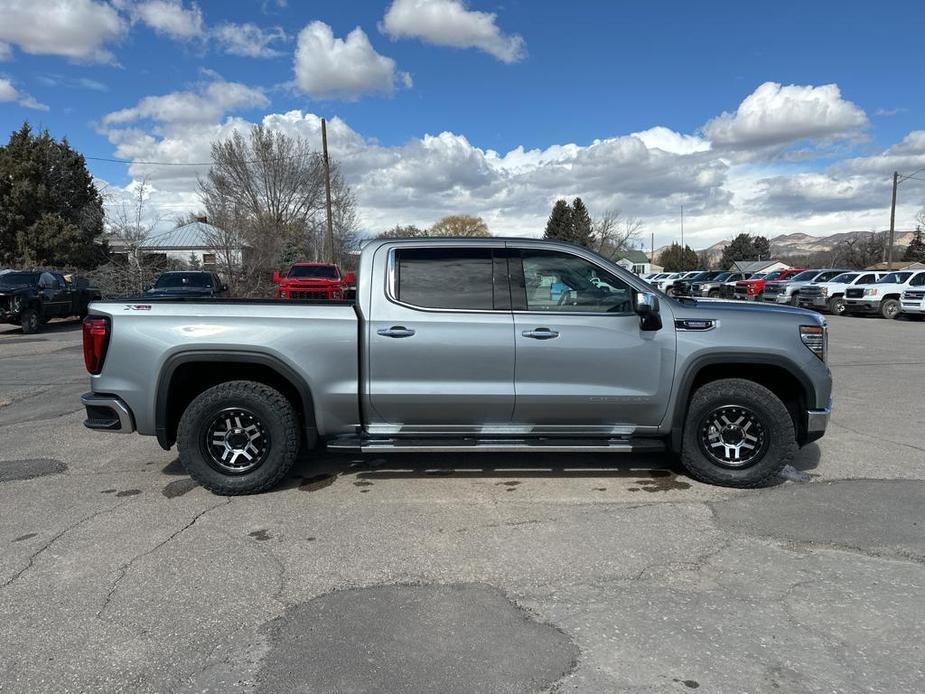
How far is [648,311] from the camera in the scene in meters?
4.74

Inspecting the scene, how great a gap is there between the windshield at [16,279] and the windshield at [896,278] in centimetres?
2746

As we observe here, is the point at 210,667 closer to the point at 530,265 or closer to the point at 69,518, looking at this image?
the point at 69,518

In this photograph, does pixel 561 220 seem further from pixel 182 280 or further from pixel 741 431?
pixel 741 431

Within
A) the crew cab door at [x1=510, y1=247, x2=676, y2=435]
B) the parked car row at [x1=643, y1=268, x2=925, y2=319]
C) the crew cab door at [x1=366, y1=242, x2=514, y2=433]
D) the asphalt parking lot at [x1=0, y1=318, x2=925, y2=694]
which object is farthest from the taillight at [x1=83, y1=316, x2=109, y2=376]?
the parked car row at [x1=643, y1=268, x2=925, y2=319]

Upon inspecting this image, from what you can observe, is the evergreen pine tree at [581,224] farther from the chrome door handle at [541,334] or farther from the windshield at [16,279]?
the chrome door handle at [541,334]

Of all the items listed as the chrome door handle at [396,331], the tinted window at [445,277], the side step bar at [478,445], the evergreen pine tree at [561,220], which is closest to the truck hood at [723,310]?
the side step bar at [478,445]

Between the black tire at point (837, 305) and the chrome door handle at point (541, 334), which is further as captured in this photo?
the black tire at point (837, 305)

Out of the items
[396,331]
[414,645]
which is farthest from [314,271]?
[414,645]

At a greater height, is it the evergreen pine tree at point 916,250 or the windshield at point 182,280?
the evergreen pine tree at point 916,250

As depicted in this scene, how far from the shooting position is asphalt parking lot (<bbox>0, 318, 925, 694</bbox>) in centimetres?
284

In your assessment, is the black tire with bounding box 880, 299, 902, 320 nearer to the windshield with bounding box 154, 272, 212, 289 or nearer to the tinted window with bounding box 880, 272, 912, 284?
the tinted window with bounding box 880, 272, 912, 284

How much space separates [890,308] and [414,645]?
24796mm

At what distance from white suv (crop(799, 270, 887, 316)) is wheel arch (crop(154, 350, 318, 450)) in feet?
80.4

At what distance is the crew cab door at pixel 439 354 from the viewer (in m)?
4.80
